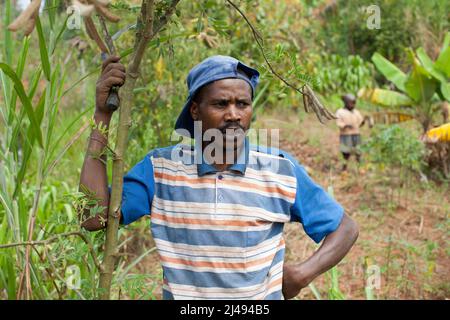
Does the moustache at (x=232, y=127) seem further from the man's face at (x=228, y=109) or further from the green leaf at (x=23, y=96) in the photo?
the green leaf at (x=23, y=96)

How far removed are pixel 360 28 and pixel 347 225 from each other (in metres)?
9.60

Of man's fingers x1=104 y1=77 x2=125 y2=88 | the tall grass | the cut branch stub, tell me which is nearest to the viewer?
the cut branch stub

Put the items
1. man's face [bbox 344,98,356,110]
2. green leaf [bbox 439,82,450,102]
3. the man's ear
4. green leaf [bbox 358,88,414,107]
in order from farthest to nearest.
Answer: green leaf [bbox 358,88,414,107]
man's face [bbox 344,98,356,110]
green leaf [bbox 439,82,450,102]
the man's ear

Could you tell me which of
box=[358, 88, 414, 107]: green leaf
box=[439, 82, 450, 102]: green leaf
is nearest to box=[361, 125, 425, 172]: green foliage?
box=[439, 82, 450, 102]: green leaf

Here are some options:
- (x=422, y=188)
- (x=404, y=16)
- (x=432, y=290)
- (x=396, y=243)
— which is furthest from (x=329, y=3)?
(x=432, y=290)

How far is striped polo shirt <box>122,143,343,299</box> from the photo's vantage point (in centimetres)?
152

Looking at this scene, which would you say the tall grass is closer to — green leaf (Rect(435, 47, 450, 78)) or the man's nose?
the man's nose

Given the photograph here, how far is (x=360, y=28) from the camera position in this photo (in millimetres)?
10633

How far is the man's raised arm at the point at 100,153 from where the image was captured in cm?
138

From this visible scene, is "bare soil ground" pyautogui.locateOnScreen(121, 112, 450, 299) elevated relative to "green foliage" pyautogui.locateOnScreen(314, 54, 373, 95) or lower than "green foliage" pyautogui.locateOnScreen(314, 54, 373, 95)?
lower

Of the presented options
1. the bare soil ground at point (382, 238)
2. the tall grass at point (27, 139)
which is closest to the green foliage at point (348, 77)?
the bare soil ground at point (382, 238)

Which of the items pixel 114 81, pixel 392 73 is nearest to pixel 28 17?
pixel 114 81

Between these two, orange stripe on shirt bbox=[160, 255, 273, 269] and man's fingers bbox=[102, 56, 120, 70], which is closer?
man's fingers bbox=[102, 56, 120, 70]

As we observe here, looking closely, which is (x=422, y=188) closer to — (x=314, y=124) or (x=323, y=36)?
(x=314, y=124)
